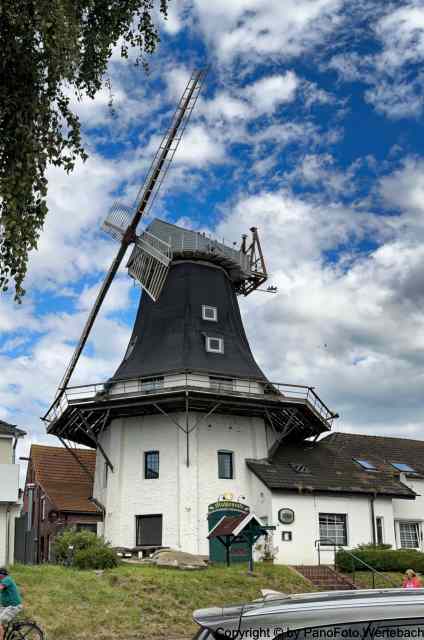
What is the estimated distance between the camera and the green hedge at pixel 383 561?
95.9 ft

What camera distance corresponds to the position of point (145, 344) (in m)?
36.2

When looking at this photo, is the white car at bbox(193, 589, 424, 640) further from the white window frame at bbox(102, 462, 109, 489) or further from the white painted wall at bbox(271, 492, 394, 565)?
the white window frame at bbox(102, 462, 109, 489)

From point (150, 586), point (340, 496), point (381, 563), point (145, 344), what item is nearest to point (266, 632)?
point (150, 586)

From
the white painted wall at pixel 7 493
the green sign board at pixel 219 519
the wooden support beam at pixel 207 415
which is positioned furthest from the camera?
the wooden support beam at pixel 207 415

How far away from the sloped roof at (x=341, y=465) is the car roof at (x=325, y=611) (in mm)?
26384

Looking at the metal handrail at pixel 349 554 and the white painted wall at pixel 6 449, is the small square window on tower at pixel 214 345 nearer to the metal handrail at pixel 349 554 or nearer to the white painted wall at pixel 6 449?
the metal handrail at pixel 349 554

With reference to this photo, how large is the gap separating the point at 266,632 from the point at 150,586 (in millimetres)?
18613

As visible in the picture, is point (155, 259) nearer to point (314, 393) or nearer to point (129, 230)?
point (129, 230)

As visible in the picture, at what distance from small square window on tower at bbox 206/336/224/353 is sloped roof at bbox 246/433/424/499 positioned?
17.6 feet

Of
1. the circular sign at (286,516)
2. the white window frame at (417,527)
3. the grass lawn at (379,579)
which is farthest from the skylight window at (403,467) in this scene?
the grass lawn at (379,579)

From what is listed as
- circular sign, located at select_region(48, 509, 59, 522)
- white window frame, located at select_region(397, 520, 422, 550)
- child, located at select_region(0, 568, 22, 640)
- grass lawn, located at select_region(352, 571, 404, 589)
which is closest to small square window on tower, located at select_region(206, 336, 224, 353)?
circular sign, located at select_region(48, 509, 59, 522)

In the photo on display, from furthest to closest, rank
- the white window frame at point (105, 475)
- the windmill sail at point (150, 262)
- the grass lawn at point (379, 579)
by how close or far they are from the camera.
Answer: the windmill sail at point (150, 262) < the white window frame at point (105, 475) < the grass lawn at point (379, 579)

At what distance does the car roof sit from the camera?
15.7 feet

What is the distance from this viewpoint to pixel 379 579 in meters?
28.3
